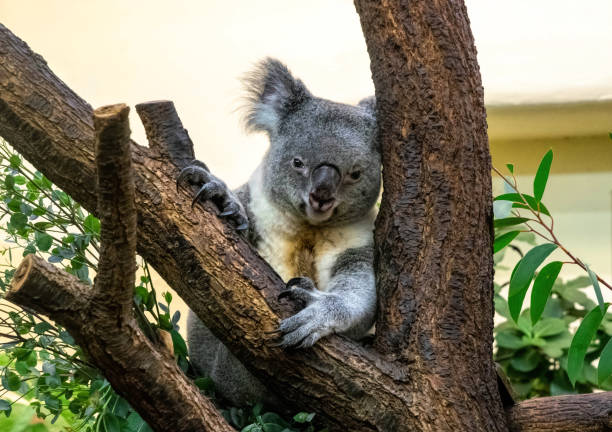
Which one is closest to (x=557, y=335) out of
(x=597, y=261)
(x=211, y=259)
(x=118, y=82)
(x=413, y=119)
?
(x=597, y=261)

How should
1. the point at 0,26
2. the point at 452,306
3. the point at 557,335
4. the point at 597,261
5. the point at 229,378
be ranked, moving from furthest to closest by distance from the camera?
1. the point at 597,261
2. the point at 557,335
3. the point at 229,378
4. the point at 452,306
5. the point at 0,26

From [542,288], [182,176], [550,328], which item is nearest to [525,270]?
[542,288]

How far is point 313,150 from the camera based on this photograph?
8.77 ft

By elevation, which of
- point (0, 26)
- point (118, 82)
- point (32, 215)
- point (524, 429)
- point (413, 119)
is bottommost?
point (524, 429)

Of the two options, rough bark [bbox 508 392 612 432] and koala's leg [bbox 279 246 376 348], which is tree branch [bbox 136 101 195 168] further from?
rough bark [bbox 508 392 612 432]

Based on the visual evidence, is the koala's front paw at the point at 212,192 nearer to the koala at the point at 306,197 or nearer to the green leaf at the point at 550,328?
the koala at the point at 306,197

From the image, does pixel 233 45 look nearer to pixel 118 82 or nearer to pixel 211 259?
pixel 118 82

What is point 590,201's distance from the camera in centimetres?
491

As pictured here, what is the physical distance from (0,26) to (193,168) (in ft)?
2.06

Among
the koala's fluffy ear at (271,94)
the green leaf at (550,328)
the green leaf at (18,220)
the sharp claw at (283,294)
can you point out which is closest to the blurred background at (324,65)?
the green leaf at (550,328)

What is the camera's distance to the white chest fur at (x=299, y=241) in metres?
2.74

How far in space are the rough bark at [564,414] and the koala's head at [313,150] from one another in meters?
0.88

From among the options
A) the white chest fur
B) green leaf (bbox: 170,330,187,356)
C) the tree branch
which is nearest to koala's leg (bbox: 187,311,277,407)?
green leaf (bbox: 170,330,187,356)

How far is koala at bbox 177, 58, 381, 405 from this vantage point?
262 cm
